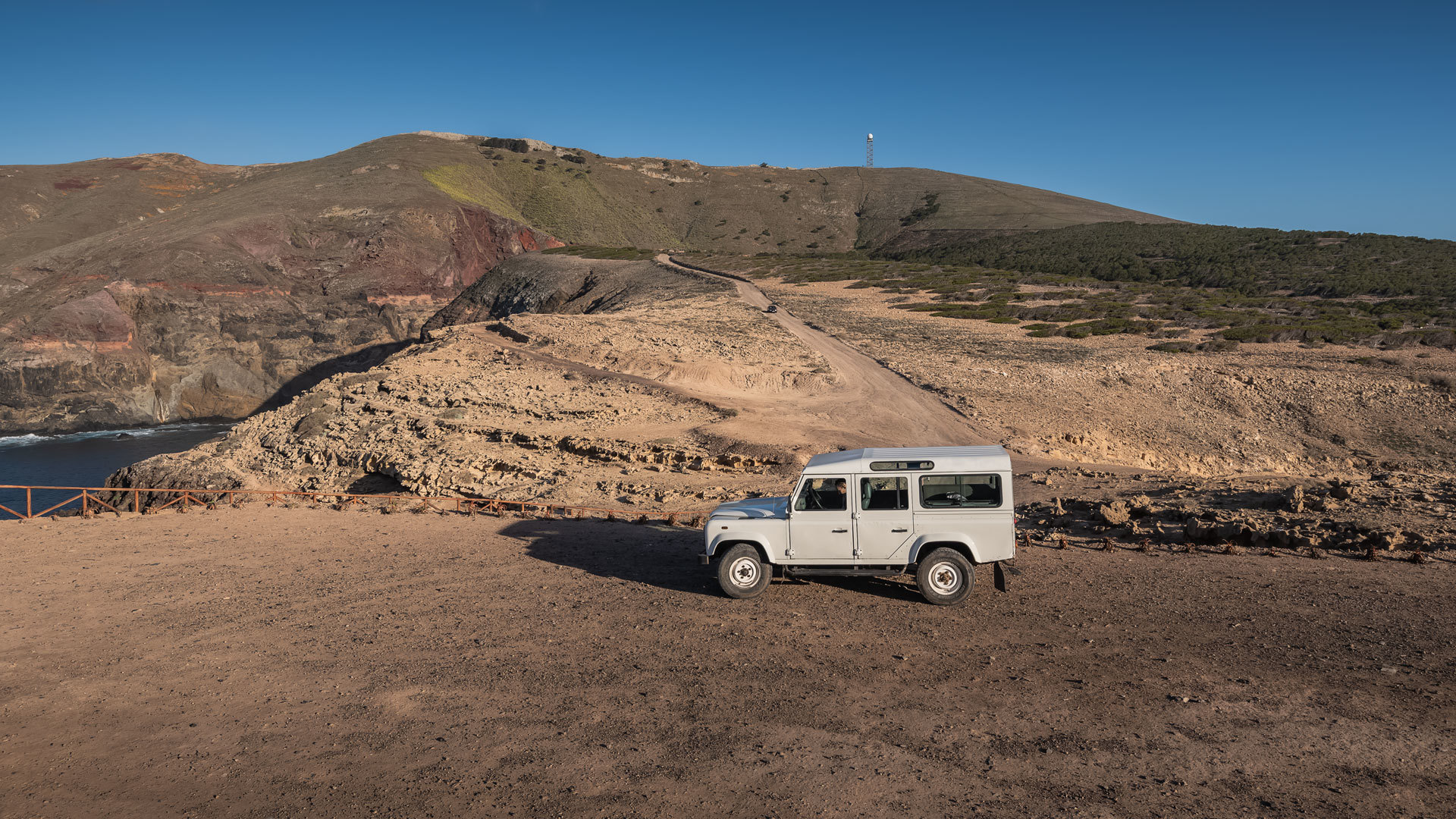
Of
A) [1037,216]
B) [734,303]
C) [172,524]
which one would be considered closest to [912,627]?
[172,524]

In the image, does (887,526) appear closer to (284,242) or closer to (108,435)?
(108,435)

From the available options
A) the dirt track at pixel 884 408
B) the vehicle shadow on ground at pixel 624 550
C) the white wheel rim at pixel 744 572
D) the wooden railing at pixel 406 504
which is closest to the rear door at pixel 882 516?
the white wheel rim at pixel 744 572

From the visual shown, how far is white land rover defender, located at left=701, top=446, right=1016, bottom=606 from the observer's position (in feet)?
36.4

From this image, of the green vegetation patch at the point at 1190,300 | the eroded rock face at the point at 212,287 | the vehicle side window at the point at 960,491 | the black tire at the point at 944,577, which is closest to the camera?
the vehicle side window at the point at 960,491

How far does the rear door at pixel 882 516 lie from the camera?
1128cm

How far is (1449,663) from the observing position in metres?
8.64

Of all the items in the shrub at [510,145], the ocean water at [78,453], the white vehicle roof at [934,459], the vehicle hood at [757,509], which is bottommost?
the ocean water at [78,453]

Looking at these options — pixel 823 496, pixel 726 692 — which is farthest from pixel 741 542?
pixel 726 692

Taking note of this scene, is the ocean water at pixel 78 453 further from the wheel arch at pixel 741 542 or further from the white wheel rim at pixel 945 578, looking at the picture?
the white wheel rim at pixel 945 578

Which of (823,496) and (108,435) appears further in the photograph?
(108,435)

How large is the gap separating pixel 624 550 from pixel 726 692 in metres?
6.92

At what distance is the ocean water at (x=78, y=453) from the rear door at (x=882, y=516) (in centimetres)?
4349

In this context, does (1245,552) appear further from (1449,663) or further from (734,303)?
(734,303)

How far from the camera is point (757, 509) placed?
12219 mm
